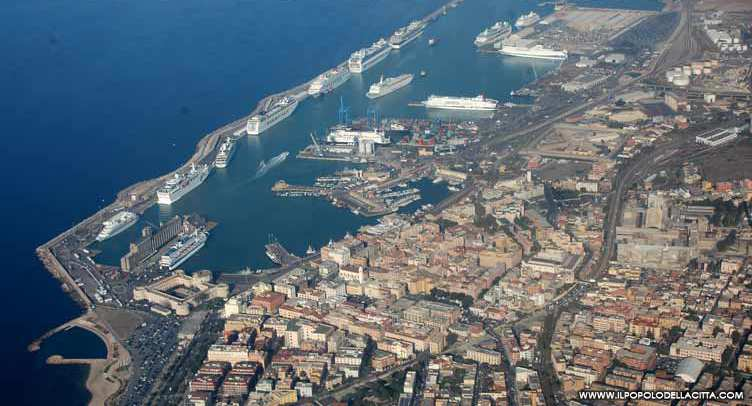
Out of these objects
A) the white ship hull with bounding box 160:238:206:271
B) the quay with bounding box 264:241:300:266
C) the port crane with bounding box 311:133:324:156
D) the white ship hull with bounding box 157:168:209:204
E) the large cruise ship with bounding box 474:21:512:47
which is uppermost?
the large cruise ship with bounding box 474:21:512:47

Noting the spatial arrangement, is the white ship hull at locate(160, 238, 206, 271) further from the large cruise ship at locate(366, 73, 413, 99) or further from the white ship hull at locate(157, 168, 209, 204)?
the large cruise ship at locate(366, 73, 413, 99)

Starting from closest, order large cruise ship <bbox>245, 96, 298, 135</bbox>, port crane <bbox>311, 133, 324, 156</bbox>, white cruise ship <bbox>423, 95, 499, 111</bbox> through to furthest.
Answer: port crane <bbox>311, 133, 324, 156</bbox>
large cruise ship <bbox>245, 96, 298, 135</bbox>
white cruise ship <bbox>423, 95, 499, 111</bbox>

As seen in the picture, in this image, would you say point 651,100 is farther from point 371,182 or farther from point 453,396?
point 453,396

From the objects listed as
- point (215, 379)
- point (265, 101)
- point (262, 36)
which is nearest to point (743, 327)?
point (215, 379)

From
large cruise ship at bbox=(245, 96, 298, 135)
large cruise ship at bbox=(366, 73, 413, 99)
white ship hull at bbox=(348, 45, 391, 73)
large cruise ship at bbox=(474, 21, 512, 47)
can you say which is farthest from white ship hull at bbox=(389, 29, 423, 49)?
large cruise ship at bbox=(245, 96, 298, 135)

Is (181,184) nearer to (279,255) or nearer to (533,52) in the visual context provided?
(279,255)
